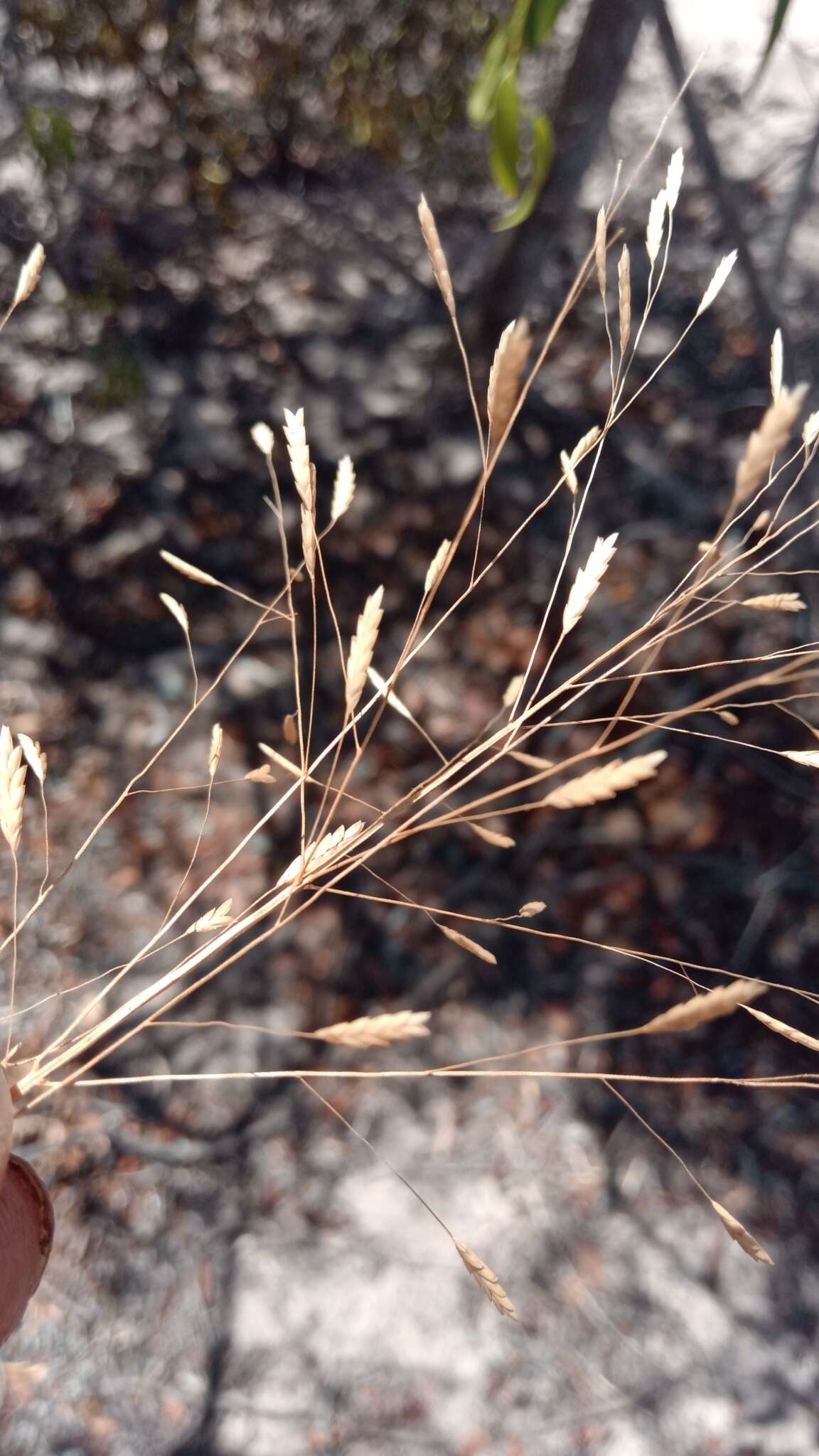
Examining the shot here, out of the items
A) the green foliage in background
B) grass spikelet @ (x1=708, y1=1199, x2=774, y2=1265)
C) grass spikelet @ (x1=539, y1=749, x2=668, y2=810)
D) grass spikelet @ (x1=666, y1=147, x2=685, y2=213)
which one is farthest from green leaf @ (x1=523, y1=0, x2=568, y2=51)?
grass spikelet @ (x1=708, y1=1199, x2=774, y2=1265)

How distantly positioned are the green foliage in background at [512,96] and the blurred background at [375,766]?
0.34 meters

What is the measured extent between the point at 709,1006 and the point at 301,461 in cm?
25

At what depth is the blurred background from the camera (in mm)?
1118

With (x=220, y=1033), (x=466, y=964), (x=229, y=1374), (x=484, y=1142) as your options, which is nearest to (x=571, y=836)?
(x=466, y=964)

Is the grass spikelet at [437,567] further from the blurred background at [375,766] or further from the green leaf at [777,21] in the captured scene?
the blurred background at [375,766]

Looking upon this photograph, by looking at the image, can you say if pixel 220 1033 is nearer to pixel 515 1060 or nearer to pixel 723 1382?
pixel 515 1060

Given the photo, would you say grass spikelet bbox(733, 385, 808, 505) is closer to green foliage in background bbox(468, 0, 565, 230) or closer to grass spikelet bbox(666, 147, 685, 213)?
→ grass spikelet bbox(666, 147, 685, 213)

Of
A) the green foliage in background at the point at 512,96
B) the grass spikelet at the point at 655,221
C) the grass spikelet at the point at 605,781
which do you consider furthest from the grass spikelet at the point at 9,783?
the green foliage in background at the point at 512,96

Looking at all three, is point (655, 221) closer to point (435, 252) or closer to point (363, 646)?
point (435, 252)

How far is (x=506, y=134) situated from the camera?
0.84 m

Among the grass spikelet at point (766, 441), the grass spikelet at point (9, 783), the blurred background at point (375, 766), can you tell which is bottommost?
the blurred background at point (375, 766)

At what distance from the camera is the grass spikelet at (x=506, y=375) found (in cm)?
31

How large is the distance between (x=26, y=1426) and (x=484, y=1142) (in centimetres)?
58

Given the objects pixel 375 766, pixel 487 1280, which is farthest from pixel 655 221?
pixel 375 766
